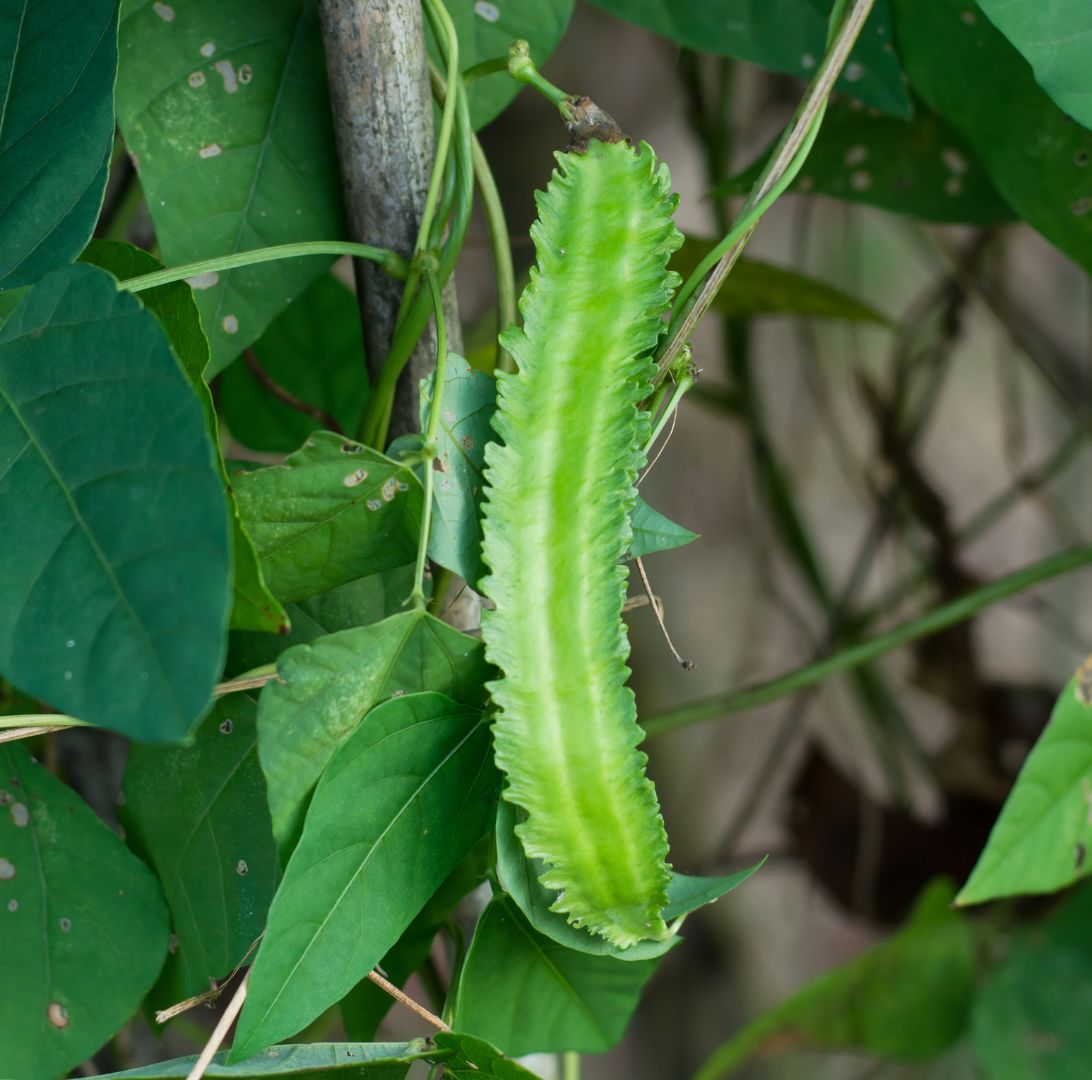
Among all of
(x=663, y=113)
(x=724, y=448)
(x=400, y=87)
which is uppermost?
(x=400, y=87)

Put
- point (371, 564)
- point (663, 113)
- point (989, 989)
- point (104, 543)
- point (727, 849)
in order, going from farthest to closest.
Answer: point (663, 113), point (727, 849), point (989, 989), point (371, 564), point (104, 543)

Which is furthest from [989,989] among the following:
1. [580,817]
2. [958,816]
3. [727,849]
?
[580,817]

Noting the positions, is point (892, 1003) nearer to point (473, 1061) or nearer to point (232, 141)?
point (473, 1061)

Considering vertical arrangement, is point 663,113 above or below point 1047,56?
below

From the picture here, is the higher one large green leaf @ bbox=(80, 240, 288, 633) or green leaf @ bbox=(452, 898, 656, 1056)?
large green leaf @ bbox=(80, 240, 288, 633)

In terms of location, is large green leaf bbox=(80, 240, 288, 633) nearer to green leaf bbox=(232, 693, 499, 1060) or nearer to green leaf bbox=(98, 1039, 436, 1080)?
green leaf bbox=(232, 693, 499, 1060)

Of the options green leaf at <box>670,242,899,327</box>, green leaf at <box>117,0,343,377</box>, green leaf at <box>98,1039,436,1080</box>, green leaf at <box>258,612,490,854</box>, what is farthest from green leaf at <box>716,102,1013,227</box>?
green leaf at <box>98,1039,436,1080</box>

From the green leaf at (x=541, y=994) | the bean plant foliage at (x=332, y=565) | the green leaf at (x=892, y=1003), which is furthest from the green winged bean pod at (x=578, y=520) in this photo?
the green leaf at (x=892, y=1003)

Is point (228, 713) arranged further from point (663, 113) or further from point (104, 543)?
point (663, 113)
